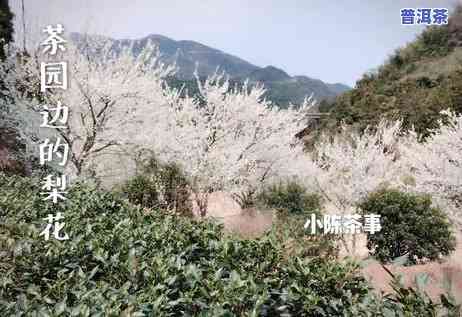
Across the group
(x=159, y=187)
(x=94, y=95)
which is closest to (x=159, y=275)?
(x=94, y=95)

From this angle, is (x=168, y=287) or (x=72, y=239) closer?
(x=168, y=287)

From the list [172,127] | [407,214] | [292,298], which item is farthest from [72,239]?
[172,127]

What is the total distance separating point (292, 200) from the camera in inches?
671

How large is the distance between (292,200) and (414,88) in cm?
3579

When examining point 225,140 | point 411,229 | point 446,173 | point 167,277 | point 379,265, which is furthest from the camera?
point 225,140

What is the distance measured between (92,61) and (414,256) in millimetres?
10957

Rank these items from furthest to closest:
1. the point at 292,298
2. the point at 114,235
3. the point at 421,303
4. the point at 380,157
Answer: the point at 380,157
the point at 114,235
the point at 292,298
the point at 421,303

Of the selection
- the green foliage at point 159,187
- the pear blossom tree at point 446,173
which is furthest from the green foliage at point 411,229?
the green foliage at point 159,187

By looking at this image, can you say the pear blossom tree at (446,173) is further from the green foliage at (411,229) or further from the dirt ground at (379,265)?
the green foliage at (411,229)

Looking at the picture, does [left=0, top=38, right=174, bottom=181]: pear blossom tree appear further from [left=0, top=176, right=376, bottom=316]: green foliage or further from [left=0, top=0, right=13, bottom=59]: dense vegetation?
[left=0, top=0, right=13, bottom=59]: dense vegetation

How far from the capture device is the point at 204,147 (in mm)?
16750

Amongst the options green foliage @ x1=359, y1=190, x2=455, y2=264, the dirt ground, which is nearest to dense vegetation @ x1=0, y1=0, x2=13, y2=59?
the dirt ground

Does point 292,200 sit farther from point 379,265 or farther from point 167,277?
point 167,277

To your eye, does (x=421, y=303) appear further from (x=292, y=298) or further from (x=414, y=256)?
(x=414, y=256)
